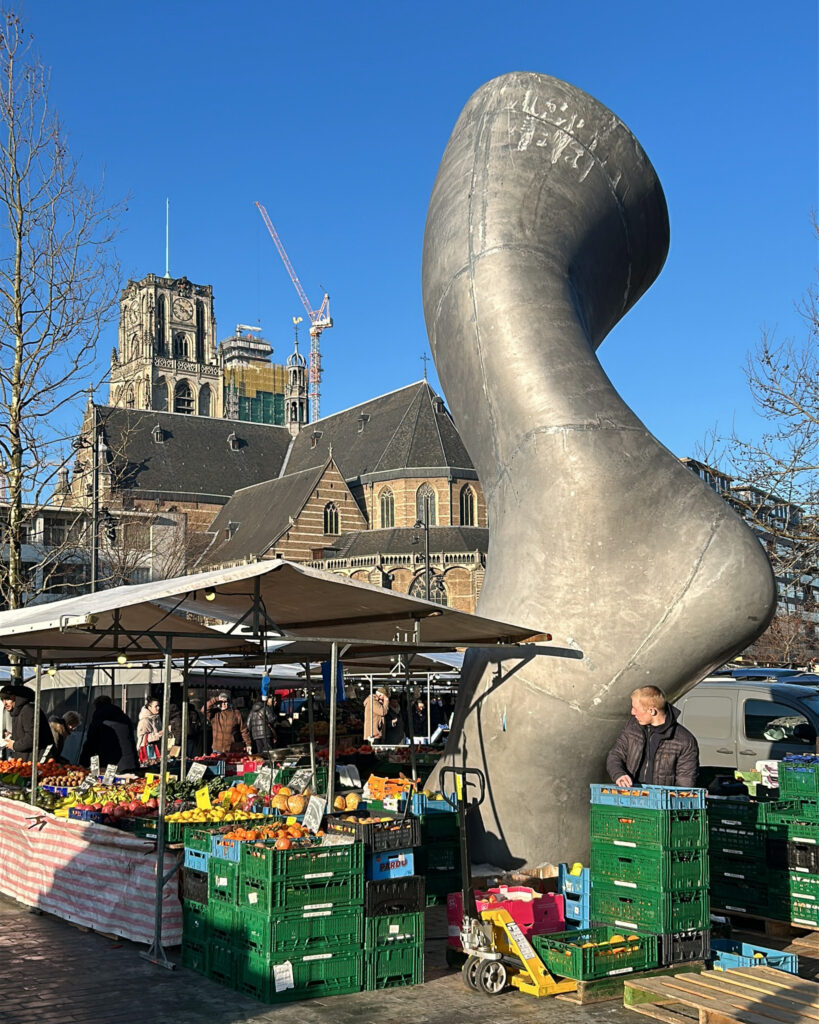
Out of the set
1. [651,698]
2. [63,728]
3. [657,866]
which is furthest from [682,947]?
[63,728]

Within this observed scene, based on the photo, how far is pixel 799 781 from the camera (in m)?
8.59

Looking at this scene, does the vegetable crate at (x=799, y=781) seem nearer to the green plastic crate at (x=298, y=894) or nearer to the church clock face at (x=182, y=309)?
the green plastic crate at (x=298, y=894)

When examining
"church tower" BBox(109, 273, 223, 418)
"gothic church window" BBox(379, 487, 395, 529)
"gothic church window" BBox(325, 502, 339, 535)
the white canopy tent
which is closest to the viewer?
the white canopy tent

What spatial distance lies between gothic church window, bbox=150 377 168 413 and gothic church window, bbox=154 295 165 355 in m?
3.34

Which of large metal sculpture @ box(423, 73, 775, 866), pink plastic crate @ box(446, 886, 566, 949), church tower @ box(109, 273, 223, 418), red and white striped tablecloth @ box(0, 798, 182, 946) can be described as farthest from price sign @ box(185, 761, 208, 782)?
church tower @ box(109, 273, 223, 418)

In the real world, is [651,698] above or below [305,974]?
above

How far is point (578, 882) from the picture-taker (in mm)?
7289

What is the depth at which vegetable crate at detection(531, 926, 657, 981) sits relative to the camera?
6.36 meters

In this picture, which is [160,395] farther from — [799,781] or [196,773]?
[799,781]

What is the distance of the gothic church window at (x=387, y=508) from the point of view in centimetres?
6988

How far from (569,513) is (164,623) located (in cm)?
432

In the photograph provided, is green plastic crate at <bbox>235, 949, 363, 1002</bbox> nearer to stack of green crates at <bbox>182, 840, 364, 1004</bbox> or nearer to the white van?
stack of green crates at <bbox>182, 840, 364, 1004</bbox>

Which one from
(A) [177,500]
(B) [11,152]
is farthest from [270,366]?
(B) [11,152]

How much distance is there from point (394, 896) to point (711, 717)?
8.25 metres
